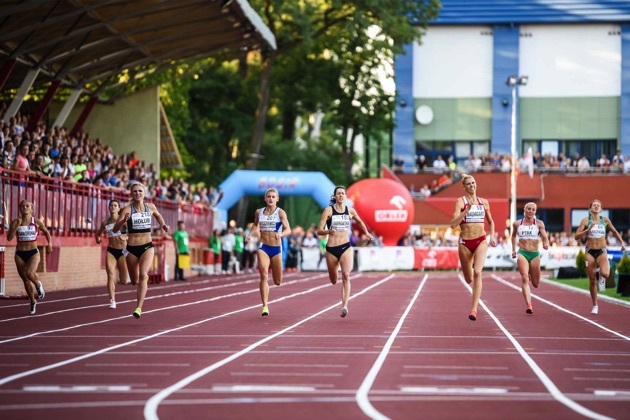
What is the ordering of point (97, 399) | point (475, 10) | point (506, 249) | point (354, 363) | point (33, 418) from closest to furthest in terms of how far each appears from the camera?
point (33, 418)
point (97, 399)
point (354, 363)
point (506, 249)
point (475, 10)

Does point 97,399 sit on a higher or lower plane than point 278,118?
lower

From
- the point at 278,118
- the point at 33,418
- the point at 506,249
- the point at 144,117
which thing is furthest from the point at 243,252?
the point at 33,418

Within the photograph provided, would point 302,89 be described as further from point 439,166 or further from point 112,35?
point 112,35

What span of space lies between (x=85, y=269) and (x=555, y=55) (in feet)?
157

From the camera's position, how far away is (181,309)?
24562mm

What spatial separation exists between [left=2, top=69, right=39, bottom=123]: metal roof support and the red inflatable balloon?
2235 centimetres

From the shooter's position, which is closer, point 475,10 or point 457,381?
point 457,381

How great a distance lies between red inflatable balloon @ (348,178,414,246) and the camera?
196 feet

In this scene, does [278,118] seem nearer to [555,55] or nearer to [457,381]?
[555,55]

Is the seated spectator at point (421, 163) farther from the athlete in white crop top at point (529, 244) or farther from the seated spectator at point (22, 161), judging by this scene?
the athlete in white crop top at point (529, 244)

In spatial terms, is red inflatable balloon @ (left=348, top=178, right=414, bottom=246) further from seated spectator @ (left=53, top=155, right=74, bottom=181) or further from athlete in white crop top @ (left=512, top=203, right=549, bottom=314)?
athlete in white crop top @ (left=512, top=203, right=549, bottom=314)

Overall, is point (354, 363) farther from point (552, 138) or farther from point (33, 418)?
point (552, 138)

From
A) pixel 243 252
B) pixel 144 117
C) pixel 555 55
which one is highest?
pixel 555 55

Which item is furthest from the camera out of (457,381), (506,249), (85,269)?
(506,249)
